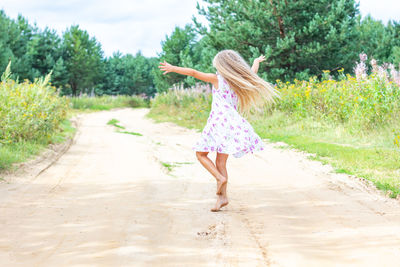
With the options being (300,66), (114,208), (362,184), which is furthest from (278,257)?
(300,66)

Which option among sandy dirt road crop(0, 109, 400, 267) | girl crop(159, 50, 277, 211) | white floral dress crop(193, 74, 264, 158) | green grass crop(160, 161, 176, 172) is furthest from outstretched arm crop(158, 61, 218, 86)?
green grass crop(160, 161, 176, 172)

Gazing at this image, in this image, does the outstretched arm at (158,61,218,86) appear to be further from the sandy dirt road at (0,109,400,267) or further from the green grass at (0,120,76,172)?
the green grass at (0,120,76,172)

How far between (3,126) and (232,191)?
15.1ft

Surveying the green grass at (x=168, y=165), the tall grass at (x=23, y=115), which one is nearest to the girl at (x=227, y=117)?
the green grass at (x=168, y=165)

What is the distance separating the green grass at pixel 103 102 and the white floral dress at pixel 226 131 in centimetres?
2620

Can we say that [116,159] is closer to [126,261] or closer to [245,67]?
[245,67]

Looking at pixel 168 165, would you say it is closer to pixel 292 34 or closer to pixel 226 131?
pixel 226 131

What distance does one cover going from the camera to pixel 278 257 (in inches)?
126

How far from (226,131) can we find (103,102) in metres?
34.5

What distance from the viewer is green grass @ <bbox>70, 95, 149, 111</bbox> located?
108ft

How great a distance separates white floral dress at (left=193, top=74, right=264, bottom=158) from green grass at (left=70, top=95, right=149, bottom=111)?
26199mm

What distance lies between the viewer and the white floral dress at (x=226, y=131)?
4.74 metres

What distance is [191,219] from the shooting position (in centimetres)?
430

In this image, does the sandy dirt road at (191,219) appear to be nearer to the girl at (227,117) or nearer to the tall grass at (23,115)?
the girl at (227,117)
